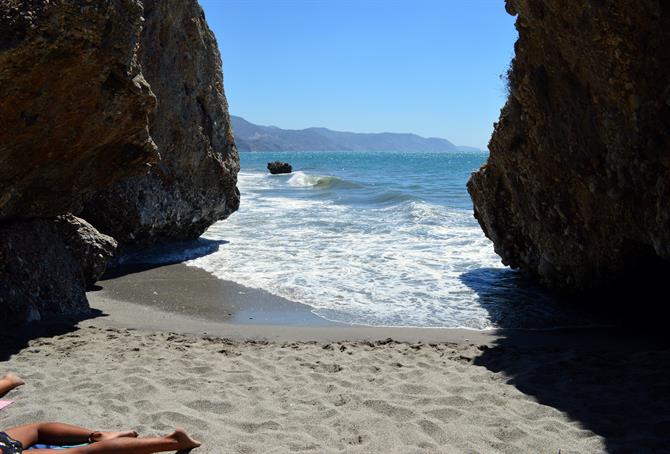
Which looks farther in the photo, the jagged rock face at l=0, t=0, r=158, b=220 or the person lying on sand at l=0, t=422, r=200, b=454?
the jagged rock face at l=0, t=0, r=158, b=220

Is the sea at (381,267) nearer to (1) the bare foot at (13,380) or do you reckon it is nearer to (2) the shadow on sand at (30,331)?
(2) the shadow on sand at (30,331)

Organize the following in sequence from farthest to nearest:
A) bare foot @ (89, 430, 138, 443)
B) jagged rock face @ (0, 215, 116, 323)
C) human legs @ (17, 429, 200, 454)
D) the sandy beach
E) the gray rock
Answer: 1. the gray rock
2. jagged rock face @ (0, 215, 116, 323)
3. the sandy beach
4. bare foot @ (89, 430, 138, 443)
5. human legs @ (17, 429, 200, 454)

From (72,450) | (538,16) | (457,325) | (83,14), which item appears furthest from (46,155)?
(538,16)

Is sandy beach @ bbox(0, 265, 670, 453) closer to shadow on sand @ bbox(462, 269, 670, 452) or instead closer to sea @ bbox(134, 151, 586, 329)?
shadow on sand @ bbox(462, 269, 670, 452)

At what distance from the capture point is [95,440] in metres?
3.71

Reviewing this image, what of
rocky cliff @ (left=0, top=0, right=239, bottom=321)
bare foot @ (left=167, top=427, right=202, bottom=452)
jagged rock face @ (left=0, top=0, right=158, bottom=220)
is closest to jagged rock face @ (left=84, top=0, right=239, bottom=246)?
rocky cliff @ (left=0, top=0, right=239, bottom=321)

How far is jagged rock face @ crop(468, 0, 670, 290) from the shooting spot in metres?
5.52

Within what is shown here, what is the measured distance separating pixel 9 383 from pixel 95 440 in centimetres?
124

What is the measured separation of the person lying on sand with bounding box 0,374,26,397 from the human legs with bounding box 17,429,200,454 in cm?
136

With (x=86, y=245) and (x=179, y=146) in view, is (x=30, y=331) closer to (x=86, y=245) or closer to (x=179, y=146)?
(x=86, y=245)

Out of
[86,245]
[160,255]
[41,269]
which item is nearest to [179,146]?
[160,255]

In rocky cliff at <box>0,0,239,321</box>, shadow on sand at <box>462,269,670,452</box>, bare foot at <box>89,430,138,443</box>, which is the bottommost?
bare foot at <box>89,430,138,443</box>

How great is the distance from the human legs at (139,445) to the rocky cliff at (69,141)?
3.45 meters

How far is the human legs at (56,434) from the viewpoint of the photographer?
3.56 meters
